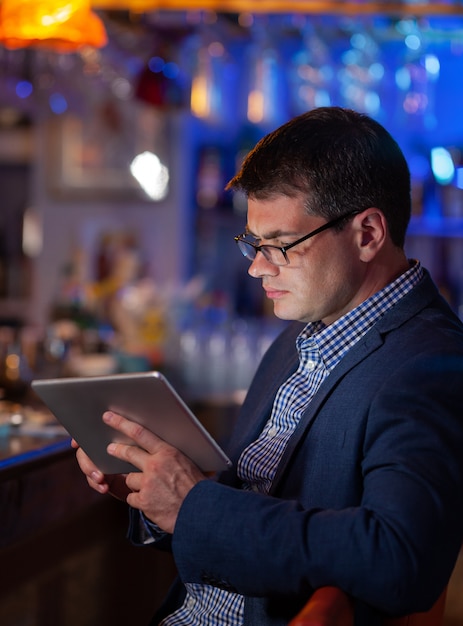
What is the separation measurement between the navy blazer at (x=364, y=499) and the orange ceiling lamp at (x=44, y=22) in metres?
1.52

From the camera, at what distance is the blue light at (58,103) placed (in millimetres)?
3701

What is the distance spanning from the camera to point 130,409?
145 cm

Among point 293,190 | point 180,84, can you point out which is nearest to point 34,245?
point 180,84

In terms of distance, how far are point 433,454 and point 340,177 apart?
47cm

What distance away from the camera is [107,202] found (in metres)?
5.23

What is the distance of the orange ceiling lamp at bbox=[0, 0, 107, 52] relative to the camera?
260 centimetres

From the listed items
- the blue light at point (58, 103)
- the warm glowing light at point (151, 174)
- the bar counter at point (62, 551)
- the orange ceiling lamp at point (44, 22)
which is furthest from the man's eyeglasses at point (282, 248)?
the warm glowing light at point (151, 174)

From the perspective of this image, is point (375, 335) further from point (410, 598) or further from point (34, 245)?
point (34, 245)

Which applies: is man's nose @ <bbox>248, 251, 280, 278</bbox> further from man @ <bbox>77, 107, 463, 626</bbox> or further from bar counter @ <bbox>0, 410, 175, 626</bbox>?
bar counter @ <bbox>0, 410, 175, 626</bbox>

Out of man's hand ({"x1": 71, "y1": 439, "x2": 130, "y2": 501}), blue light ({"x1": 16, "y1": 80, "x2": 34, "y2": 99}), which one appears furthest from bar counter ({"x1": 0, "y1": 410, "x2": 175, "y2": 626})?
blue light ({"x1": 16, "y1": 80, "x2": 34, "y2": 99})

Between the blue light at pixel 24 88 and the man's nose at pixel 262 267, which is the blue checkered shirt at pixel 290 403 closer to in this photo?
the man's nose at pixel 262 267

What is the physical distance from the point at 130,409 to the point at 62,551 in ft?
3.74

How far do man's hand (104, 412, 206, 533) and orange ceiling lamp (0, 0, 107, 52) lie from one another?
152cm

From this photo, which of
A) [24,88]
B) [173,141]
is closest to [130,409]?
[24,88]
